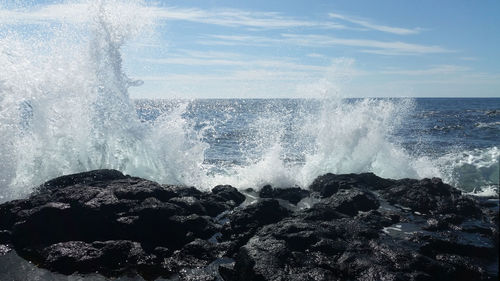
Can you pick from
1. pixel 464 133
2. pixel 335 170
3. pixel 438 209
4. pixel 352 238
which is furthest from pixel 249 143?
pixel 352 238

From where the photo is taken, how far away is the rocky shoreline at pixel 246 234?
7.57 m

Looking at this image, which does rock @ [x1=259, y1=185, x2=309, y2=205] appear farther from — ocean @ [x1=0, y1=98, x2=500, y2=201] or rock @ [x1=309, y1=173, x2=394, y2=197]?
ocean @ [x1=0, y1=98, x2=500, y2=201]

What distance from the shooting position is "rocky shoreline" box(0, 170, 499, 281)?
757cm

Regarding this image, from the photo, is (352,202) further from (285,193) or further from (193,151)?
(193,151)

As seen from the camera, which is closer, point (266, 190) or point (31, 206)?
point (31, 206)

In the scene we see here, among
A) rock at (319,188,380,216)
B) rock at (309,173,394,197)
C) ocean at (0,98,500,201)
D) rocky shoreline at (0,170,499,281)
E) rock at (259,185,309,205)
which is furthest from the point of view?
ocean at (0,98,500,201)

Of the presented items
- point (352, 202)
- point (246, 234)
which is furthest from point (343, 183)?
point (246, 234)

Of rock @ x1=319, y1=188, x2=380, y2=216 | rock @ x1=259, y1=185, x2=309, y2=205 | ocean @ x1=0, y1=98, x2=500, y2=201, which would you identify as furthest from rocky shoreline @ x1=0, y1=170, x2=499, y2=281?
ocean @ x1=0, y1=98, x2=500, y2=201

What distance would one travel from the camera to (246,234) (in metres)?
9.66

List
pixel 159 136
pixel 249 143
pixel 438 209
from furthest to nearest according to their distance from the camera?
1. pixel 249 143
2. pixel 159 136
3. pixel 438 209

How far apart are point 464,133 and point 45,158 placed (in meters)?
32.9

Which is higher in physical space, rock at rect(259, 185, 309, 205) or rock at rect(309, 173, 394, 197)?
rock at rect(309, 173, 394, 197)

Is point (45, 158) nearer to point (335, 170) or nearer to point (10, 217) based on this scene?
point (10, 217)

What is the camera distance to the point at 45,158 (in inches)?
610
